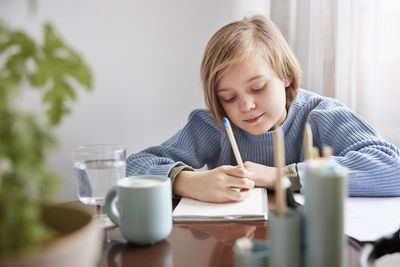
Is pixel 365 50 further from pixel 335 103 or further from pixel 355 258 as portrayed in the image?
pixel 355 258

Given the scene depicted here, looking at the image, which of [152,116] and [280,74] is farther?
[152,116]

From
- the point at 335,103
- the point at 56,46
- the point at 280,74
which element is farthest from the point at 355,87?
the point at 56,46

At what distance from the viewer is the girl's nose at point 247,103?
1015 millimetres

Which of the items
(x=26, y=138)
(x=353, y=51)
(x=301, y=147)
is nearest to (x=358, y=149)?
(x=301, y=147)

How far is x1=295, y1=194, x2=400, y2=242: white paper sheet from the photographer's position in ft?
2.15

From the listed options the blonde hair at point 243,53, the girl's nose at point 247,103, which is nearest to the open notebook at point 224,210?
the girl's nose at point 247,103

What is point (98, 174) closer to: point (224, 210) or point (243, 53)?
point (224, 210)

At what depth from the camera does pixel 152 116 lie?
4.34 ft

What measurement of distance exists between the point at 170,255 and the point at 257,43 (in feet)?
2.26

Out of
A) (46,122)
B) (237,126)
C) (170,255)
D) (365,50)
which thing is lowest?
(170,255)

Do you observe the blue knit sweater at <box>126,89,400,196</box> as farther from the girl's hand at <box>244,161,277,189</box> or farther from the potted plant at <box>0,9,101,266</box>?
the potted plant at <box>0,9,101,266</box>

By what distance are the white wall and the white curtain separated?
0.20 metres

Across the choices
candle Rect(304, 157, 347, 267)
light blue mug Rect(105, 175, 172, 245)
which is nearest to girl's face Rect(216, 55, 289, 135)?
light blue mug Rect(105, 175, 172, 245)

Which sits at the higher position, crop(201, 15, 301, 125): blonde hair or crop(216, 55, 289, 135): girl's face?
crop(201, 15, 301, 125): blonde hair
